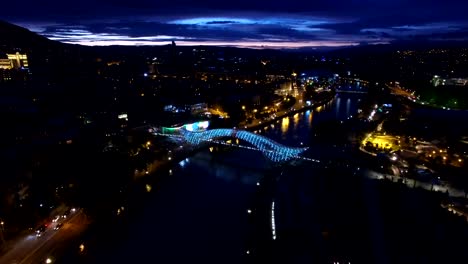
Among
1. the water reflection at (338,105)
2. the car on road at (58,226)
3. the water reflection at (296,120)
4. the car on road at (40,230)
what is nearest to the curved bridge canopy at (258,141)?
the water reflection at (296,120)

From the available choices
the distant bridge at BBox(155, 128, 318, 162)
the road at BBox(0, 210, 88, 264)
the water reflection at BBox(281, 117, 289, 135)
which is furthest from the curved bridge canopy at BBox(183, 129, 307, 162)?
the road at BBox(0, 210, 88, 264)

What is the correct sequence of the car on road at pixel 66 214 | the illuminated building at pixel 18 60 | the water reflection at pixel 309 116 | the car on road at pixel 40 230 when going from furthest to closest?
the illuminated building at pixel 18 60 → the water reflection at pixel 309 116 → the car on road at pixel 66 214 → the car on road at pixel 40 230

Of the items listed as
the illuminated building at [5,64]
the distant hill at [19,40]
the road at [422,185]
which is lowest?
the road at [422,185]

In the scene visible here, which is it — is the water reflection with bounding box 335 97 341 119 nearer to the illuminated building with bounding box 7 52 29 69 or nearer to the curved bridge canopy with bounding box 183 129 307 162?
the curved bridge canopy with bounding box 183 129 307 162

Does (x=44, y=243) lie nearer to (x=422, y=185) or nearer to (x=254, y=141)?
(x=254, y=141)

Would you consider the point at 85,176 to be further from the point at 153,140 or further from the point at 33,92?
the point at 33,92

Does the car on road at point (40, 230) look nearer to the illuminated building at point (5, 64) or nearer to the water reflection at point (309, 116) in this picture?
the water reflection at point (309, 116)
